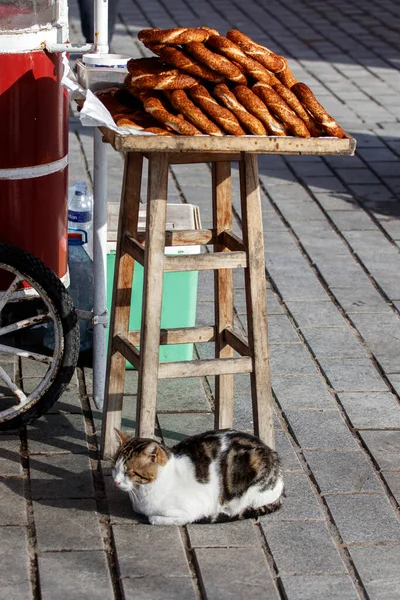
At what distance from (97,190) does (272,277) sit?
1762 mm

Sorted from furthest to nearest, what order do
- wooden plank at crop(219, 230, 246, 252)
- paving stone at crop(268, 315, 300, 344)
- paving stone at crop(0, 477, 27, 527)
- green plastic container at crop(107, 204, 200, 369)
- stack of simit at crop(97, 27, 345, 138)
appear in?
1. paving stone at crop(268, 315, 300, 344)
2. green plastic container at crop(107, 204, 200, 369)
3. wooden plank at crop(219, 230, 246, 252)
4. paving stone at crop(0, 477, 27, 527)
5. stack of simit at crop(97, 27, 345, 138)

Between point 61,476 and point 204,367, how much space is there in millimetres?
638

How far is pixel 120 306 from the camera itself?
403cm

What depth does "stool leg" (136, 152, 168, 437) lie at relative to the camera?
141 inches

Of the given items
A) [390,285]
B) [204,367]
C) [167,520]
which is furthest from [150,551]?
[390,285]

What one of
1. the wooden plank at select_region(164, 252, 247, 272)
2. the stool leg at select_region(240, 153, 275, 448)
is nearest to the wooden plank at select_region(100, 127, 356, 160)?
the stool leg at select_region(240, 153, 275, 448)

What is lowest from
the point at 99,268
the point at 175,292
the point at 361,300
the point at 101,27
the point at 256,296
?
the point at 361,300

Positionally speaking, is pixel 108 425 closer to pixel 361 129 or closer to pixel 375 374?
pixel 375 374

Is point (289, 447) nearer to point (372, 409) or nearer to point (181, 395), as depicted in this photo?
point (372, 409)

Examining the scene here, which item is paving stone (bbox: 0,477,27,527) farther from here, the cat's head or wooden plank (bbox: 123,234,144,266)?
wooden plank (bbox: 123,234,144,266)

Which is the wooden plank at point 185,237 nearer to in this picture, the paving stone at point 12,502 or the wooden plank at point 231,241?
the wooden plank at point 231,241

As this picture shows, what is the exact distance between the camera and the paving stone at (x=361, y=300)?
546 centimetres

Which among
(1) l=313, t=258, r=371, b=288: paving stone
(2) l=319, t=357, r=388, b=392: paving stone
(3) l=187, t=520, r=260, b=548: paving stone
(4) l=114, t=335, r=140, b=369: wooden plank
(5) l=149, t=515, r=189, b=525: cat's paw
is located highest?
(4) l=114, t=335, r=140, b=369: wooden plank

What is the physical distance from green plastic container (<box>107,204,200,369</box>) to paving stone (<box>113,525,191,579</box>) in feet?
4.02
